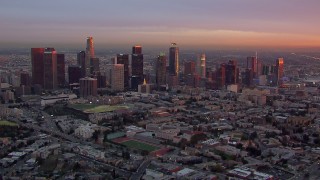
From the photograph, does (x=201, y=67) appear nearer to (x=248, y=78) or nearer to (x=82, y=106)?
(x=248, y=78)

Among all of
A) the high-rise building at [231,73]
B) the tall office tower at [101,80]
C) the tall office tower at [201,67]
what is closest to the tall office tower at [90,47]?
the tall office tower at [101,80]

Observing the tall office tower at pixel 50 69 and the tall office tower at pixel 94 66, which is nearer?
the tall office tower at pixel 50 69

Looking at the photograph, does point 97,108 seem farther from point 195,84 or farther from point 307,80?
point 307,80

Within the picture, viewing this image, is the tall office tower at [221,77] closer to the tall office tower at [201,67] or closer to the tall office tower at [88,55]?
the tall office tower at [201,67]

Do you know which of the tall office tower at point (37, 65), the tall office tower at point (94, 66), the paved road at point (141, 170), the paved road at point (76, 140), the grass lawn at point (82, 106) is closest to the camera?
the paved road at point (141, 170)

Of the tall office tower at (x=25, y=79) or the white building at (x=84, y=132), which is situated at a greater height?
the tall office tower at (x=25, y=79)

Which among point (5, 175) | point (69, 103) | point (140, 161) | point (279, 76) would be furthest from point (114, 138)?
point (279, 76)
